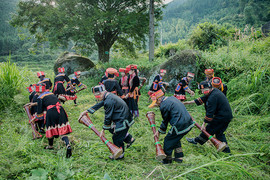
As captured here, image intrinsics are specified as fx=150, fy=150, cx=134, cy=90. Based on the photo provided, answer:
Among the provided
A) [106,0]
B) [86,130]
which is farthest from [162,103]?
[106,0]

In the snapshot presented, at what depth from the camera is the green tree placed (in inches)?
464

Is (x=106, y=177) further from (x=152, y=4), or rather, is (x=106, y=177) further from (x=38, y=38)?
(x=38, y=38)

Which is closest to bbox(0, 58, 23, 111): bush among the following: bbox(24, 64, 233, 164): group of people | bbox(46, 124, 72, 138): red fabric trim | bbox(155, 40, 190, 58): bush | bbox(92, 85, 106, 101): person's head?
bbox(24, 64, 233, 164): group of people

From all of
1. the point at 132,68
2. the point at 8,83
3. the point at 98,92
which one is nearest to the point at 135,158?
the point at 98,92

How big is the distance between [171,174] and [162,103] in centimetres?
120

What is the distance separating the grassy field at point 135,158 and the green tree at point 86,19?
8632 millimetres

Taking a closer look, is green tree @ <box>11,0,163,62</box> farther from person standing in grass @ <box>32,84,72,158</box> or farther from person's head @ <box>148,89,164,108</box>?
person's head @ <box>148,89,164,108</box>

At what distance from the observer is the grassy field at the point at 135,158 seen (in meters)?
2.26

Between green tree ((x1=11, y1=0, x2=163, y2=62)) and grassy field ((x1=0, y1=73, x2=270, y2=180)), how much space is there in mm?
8632

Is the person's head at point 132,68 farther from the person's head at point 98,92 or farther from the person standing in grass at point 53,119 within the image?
the person standing in grass at point 53,119

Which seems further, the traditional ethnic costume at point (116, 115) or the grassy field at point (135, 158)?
the traditional ethnic costume at point (116, 115)

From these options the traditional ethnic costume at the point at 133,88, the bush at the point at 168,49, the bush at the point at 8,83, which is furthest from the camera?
the bush at the point at 168,49

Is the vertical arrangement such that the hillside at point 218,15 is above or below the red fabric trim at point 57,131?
above

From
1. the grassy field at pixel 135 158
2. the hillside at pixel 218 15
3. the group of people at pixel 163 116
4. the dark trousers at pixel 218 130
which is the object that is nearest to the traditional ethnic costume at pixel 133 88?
the grassy field at pixel 135 158
